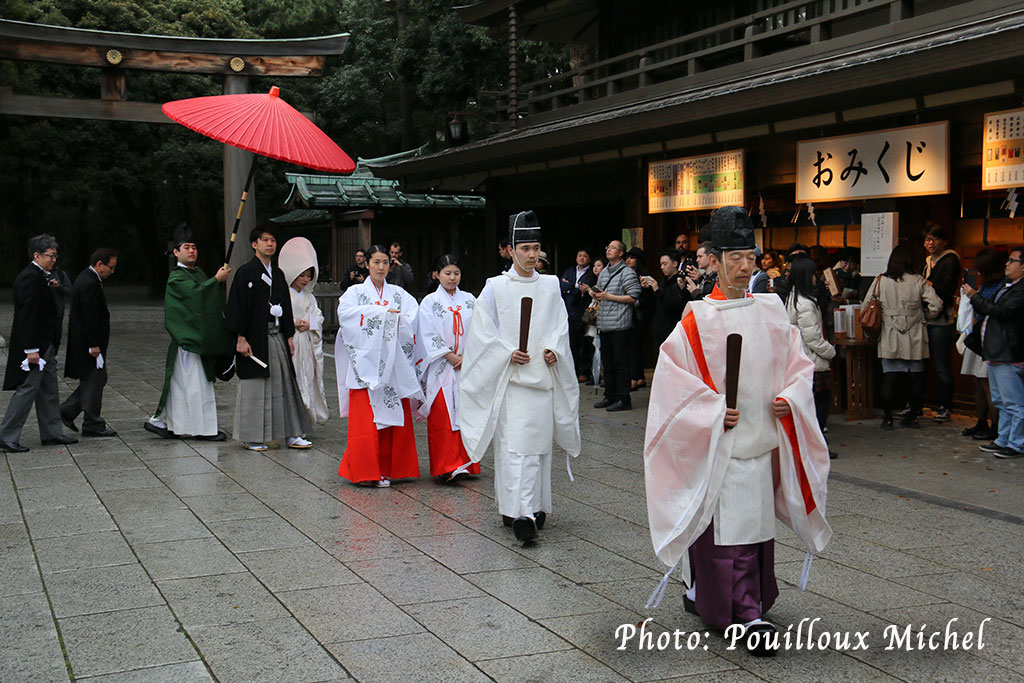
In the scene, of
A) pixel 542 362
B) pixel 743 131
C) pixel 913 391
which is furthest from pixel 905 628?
pixel 743 131

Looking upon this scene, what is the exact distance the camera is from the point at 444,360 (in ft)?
24.1

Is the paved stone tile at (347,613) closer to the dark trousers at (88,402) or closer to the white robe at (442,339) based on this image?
the white robe at (442,339)

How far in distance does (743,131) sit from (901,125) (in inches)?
73.5

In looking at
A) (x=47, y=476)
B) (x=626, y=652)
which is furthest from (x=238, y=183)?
(x=626, y=652)

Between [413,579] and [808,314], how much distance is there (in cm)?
445

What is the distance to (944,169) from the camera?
28.3 feet

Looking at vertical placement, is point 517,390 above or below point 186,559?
above

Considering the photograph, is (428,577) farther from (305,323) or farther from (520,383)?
(305,323)

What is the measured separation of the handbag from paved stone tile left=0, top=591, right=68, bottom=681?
23.9ft

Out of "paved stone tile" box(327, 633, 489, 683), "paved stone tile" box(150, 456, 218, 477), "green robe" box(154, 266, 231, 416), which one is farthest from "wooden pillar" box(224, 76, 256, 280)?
"paved stone tile" box(327, 633, 489, 683)

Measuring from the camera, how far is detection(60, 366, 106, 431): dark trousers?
29.6 ft

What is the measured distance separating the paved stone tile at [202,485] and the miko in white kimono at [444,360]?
1.47 m

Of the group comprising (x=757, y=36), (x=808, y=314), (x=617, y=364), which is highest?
(x=757, y=36)

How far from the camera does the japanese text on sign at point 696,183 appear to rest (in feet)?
36.3
